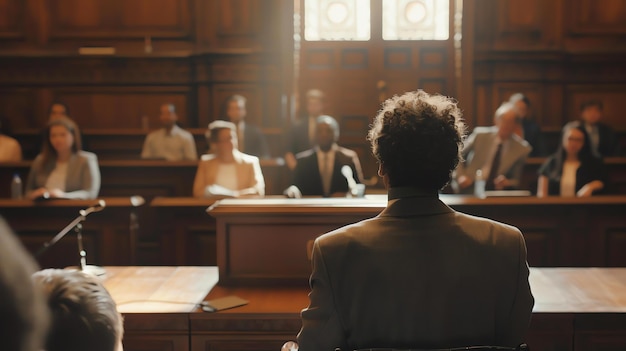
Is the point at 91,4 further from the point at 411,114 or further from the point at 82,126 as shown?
the point at 411,114

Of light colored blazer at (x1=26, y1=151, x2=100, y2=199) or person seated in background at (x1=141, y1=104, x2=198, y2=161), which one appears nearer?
light colored blazer at (x1=26, y1=151, x2=100, y2=199)

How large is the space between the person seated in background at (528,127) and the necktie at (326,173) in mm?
2328

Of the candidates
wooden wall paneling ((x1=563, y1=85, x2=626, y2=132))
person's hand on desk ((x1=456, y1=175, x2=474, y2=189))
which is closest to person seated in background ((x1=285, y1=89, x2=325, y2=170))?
person's hand on desk ((x1=456, y1=175, x2=474, y2=189))

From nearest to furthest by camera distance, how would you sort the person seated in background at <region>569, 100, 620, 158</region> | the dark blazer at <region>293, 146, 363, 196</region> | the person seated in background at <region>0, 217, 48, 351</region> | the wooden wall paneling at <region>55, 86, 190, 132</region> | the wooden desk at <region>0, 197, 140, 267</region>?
the person seated in background at <region>0, 217, 48, 351</region> → the wooden desk at <region>0, 197, 140, 267</region> → the dark blazer at <region>293, 146, 363, 196</region> → the person seated in background at <region>569, 100, 620, 158</region> → the wooden wall paneling at <region>55, 86, 190, 132</region>

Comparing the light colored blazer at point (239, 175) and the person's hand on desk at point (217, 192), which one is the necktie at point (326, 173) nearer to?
the light colored blazer at point (239, 175)

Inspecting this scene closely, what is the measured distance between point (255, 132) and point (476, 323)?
220 inches

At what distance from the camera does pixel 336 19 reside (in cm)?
846

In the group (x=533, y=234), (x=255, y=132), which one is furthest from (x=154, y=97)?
(x=533, y=234)

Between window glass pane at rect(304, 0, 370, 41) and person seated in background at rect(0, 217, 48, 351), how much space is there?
8065 millimetres

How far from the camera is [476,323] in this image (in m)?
1.49

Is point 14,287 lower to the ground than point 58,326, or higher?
higher

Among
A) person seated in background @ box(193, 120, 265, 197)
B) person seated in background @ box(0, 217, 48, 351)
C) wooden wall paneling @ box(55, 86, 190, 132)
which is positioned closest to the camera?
person seated in background @ box(0, 217, 48, 351)

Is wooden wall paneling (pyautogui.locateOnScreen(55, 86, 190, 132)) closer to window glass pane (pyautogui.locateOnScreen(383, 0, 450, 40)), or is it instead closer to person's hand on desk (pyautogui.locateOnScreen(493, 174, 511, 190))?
window glass pane (pyautogui.locateOnScreen(383, 0, 450, 40))

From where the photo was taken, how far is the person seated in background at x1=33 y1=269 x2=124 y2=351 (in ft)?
3.34
